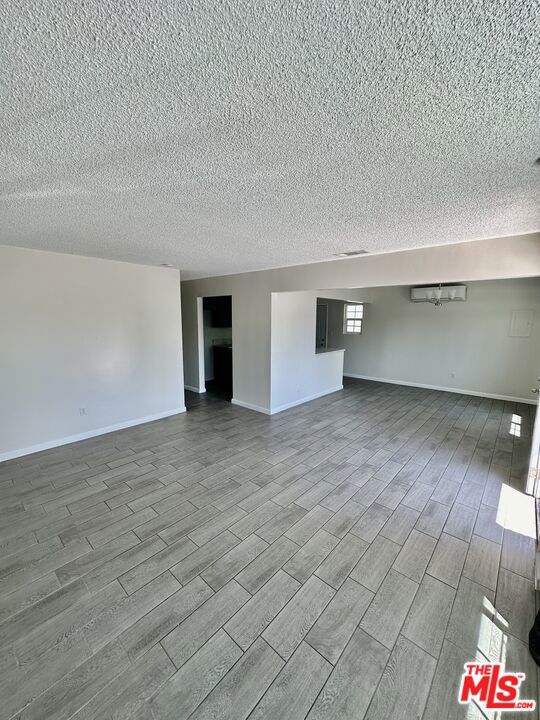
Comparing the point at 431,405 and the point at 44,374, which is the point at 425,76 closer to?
the point at 44,374

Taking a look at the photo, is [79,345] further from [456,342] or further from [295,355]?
[456,342]

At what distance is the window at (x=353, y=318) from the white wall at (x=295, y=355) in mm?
2073

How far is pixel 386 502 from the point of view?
273cm

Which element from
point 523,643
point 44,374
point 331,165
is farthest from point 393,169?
point 44,374

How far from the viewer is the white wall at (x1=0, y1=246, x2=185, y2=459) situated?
11.1ft

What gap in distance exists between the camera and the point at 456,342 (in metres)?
6.42

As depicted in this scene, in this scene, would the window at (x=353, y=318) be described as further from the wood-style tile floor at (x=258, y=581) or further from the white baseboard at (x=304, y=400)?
the wood-style tile floor at (x=258, y=581)

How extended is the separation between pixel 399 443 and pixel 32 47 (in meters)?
4.52

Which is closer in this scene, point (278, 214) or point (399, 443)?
point (278, 214)

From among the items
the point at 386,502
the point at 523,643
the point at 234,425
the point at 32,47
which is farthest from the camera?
the point at 234,425

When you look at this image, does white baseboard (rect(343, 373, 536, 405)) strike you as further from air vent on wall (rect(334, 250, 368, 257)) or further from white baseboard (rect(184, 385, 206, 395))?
air vent on wall (rect(334, 250, 368, 257))

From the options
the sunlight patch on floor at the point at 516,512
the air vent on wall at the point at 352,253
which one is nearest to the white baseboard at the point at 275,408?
the air vent on wall at the point at 352,253

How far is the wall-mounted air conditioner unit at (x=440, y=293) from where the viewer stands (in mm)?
6004

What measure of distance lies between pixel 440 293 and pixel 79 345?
6.70 m
